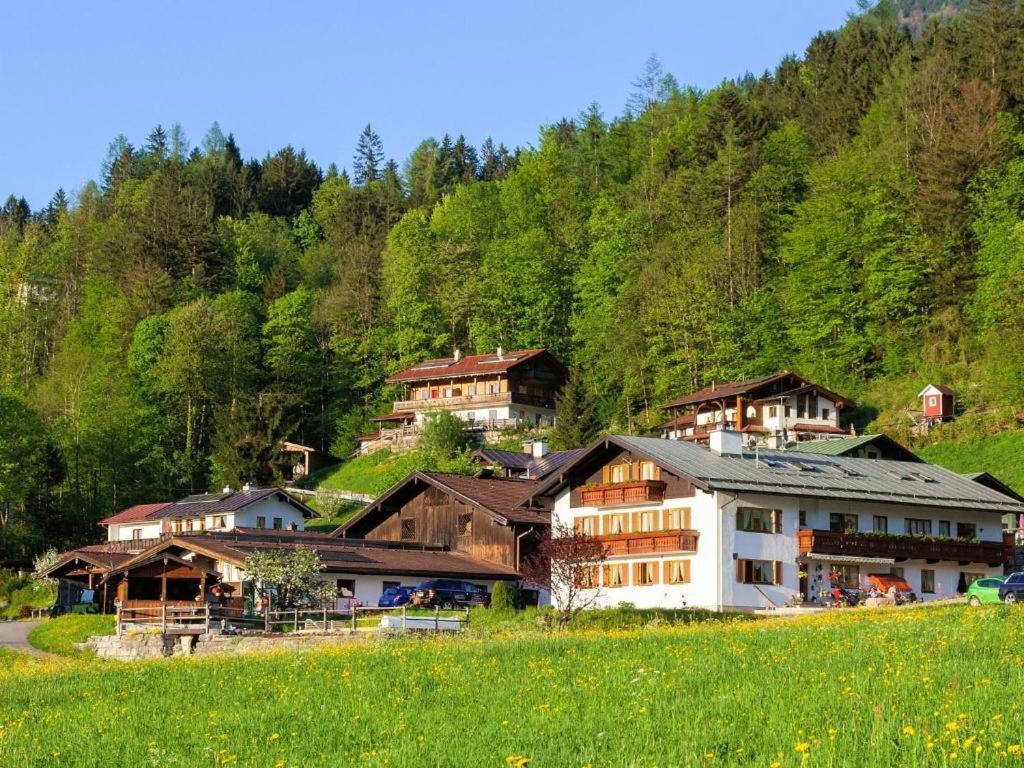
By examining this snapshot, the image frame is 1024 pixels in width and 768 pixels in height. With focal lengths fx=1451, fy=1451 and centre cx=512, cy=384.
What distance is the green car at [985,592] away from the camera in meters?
47.0

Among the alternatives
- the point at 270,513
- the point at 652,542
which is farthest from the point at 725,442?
the point at 270,513

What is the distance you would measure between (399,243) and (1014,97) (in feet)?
200

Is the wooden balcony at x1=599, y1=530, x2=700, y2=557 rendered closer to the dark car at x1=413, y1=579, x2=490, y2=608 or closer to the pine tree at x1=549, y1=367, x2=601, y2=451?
the dark car at x1=413, y1=579, x2=490, y2=608

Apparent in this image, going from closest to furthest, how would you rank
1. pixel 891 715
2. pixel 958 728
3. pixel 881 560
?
pixel 958 728
pixel 891 715
pixel 881 560

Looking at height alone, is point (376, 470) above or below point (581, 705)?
above

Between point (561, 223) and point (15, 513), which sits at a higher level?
point (561, 223)

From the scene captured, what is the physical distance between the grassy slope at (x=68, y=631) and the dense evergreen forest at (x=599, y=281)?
30916mm

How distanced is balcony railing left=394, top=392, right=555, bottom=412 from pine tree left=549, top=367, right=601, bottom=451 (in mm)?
15301

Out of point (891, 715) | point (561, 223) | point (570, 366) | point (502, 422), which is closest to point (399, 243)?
point (561, 223)

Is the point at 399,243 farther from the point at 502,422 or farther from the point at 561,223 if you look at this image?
the point at 502,422

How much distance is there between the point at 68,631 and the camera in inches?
2440

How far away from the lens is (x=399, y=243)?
143875 millimetres

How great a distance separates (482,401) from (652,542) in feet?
183

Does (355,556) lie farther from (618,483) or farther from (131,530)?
(131,530)
